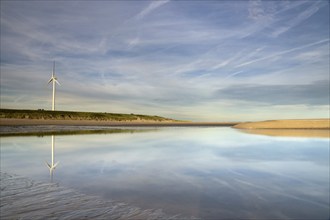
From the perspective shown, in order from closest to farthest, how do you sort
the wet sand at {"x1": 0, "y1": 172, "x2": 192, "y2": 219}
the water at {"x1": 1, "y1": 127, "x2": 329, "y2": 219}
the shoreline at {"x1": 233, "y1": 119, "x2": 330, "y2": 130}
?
the wet sand at {"x1": 0, "y1": 172, "x2": 192, "y2": 219} < the water at {"x1": 1, "y1": 127, "x2": 329, "y2": 219} < the shoreline at {"x1": 233, "y1": 119, "x2": 330, "y2": 130}

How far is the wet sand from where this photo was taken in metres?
4.48

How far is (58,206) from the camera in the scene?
4941mm

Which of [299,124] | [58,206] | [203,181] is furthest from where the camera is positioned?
[299,124]

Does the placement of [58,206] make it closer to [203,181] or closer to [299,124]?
[203,181]

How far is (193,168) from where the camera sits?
8.72 meters

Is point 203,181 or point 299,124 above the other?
point 299,124

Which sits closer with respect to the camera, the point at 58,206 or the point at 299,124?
the point at 58,206

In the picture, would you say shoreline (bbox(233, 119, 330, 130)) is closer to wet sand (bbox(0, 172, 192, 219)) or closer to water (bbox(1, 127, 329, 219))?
water (bbox(1, 127, 329, 219))

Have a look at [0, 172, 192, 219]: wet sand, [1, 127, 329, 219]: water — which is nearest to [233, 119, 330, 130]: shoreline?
[1, 127, 329, 219]: water

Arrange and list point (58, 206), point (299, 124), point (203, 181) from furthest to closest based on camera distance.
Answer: point (299, 124)
point (203, 181)
point (58, 206)

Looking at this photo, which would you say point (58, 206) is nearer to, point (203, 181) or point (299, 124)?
point (203, 181)

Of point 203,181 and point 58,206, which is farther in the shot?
point 203,181

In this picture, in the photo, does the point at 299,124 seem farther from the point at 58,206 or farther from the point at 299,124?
the point at 58,206

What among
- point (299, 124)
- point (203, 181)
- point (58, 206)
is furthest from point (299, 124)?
point (58, 206)
